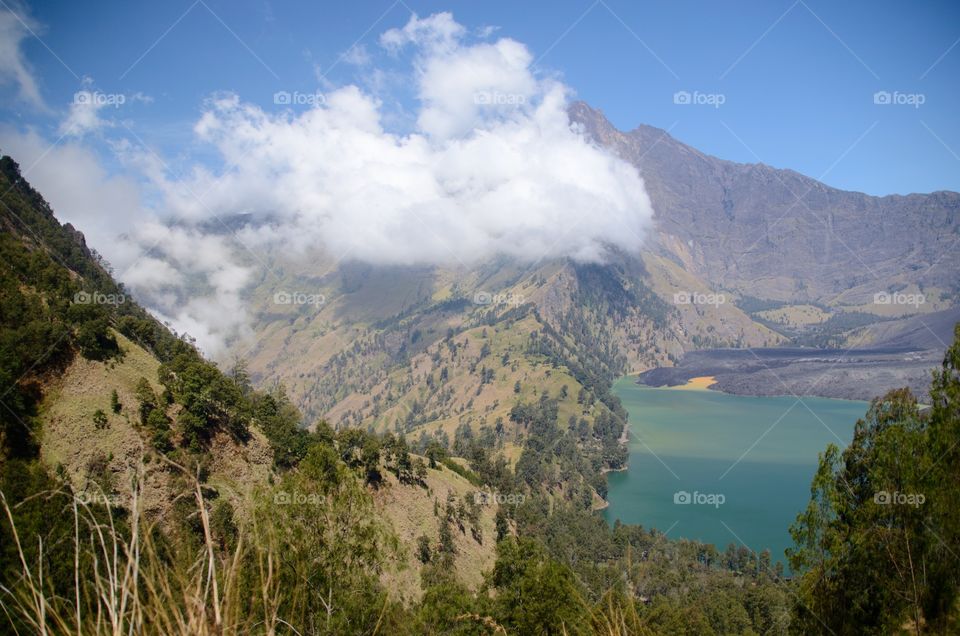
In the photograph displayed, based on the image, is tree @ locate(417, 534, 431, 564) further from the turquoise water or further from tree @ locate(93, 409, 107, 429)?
the turquoise water

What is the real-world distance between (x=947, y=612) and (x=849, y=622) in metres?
4.03

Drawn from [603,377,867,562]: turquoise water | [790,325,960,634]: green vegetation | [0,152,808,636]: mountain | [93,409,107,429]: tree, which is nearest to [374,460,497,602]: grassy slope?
[0,152,808,636]: mountain

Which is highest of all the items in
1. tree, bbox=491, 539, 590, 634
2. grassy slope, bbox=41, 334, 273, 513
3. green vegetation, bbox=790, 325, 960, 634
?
green vegetation, bbox=790, 325, 960, 634

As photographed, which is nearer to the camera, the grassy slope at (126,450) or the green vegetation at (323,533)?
the green vegetation at (323,533)

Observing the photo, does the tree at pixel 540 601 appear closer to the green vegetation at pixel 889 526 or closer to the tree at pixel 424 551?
the green vegetation at pixel 889 526

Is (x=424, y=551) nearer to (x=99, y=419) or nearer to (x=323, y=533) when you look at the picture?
(x=99, y=419)

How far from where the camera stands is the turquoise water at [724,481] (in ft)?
376

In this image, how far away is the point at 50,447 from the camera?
142 feet

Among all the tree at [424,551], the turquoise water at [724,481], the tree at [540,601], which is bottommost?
the tree at [424,551]

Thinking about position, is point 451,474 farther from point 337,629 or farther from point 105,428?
point 337,629

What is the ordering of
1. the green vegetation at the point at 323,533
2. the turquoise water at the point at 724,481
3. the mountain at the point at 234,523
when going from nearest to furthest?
1. the mountain at the point at 234,523
2. the green vegetation at the point at 323,533
3. the turquoise water at the point at 724,481

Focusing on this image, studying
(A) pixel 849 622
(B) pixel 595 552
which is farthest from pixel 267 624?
(B) pixel 595 552

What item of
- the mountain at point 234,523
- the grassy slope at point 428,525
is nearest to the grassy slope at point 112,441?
the mountain at point 234,523

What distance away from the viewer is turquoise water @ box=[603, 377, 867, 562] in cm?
11462
